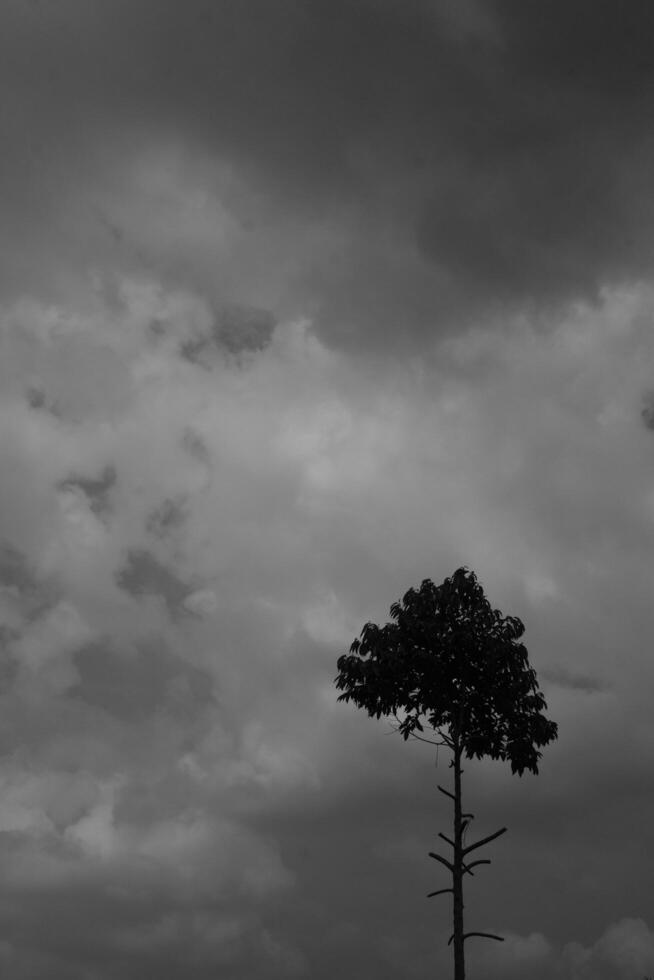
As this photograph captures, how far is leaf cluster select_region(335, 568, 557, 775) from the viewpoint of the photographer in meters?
34.3

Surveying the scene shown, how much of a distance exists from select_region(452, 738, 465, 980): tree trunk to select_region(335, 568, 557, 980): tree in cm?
10

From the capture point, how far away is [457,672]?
34781 millimetres

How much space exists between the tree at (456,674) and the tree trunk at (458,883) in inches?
4.0

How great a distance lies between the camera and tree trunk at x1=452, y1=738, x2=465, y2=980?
31703 millimetres

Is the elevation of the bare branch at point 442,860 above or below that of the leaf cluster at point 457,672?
below

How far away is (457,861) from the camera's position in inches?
1286

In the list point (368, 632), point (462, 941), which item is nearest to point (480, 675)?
point (368, 632)

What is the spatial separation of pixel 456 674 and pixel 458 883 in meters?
6.65

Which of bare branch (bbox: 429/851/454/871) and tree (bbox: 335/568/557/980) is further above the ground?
tree (bbox: 335/568/557/980)

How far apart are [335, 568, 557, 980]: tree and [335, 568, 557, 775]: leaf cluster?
0.11 feet

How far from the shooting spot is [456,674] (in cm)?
3484

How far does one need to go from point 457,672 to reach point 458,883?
670 centimetres

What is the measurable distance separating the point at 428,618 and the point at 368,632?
2141 millimetres

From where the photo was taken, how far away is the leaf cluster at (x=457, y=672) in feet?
112
